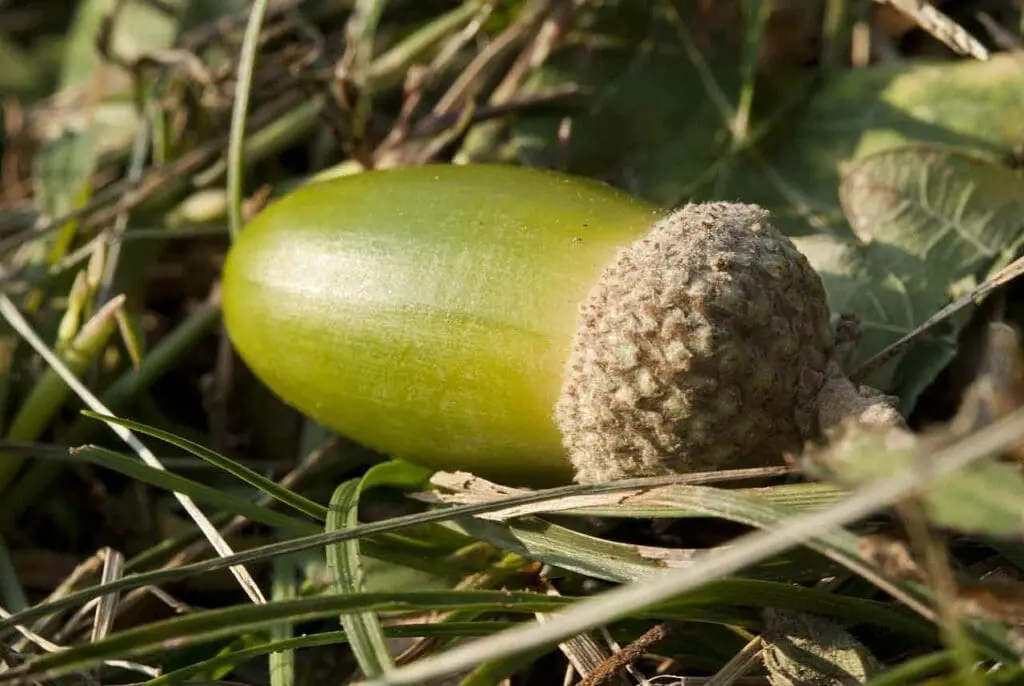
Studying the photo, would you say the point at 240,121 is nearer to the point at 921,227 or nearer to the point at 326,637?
the point at 326,637

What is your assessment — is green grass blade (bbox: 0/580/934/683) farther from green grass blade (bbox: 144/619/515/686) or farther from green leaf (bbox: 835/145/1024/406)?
green leaf (bbox: 835/145/1024/406)

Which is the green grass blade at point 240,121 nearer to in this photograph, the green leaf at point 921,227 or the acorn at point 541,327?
the acorn at point 541,327

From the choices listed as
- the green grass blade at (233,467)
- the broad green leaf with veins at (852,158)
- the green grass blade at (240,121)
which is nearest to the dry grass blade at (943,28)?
the broad green leaf with veins at (852,158)

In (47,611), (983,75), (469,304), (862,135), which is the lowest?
(47,611)

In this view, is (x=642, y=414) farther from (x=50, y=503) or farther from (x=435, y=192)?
(x=50, y=503)

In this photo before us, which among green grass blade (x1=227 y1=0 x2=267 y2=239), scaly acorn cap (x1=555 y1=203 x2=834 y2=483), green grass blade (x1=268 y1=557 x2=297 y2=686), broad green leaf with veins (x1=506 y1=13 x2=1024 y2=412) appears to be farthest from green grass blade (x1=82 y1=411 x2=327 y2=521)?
broad green leaf with veins (x1=506 y1=13 x2=1024 y2=412)

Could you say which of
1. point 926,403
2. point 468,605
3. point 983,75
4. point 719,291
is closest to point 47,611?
point 468,605
